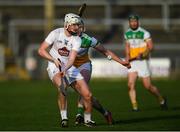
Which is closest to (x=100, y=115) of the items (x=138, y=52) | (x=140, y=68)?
(x=140, y=68)

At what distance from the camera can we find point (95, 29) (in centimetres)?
4897

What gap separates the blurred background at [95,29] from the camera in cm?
3984

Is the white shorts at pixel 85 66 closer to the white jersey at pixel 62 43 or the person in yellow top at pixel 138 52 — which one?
the white jersey at pixel 62 43

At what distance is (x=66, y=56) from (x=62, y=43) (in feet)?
0.92

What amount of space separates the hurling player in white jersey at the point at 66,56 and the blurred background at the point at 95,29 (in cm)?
2484

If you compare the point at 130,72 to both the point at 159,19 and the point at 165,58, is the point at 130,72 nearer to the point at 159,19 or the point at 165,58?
the point at 165,58

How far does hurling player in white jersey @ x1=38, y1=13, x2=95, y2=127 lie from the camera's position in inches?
520

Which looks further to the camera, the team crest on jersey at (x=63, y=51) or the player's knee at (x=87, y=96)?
the team crest on jersey at (x=63, y=51)

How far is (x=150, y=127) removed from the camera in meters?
13.2

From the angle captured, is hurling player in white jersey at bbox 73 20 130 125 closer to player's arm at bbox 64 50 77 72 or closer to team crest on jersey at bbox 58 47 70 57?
team crest on jersey at bbox 58 47 70 57

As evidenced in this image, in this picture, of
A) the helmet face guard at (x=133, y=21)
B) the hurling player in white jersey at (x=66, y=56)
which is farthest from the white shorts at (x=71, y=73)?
the helmet face guard at (x=133, y=21)

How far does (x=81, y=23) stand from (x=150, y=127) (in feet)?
7.44

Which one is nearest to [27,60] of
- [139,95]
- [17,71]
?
[17,71]

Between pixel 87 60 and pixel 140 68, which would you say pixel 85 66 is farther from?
pixel 140 68
